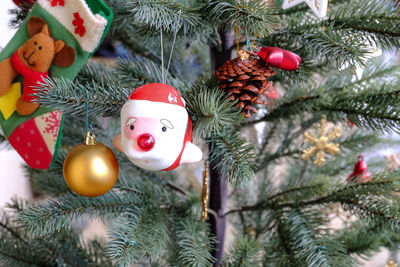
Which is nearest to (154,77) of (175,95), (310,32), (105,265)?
(175,95)

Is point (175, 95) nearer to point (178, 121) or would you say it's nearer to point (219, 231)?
point (178, 121)

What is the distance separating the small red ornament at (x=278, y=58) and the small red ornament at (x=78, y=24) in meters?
0.24

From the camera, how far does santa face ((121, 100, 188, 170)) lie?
364 millimetres

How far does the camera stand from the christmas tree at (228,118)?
39 centimetres

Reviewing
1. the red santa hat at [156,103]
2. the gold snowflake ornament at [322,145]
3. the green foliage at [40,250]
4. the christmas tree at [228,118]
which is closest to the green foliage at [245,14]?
the christmas tree at [228,118]

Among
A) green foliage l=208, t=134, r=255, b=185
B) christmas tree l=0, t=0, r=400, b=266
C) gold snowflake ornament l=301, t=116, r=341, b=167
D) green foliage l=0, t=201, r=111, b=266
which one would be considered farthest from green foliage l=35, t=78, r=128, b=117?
gold snowflake ornament l=301, t=116, r=341, b=167

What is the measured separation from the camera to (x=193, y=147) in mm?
401

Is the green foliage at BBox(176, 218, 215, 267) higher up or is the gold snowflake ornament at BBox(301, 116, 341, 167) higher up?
the gold snowflake ornament at BBox(301, 116, 341, 167)

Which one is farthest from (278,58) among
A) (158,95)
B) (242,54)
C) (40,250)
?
(40,250)

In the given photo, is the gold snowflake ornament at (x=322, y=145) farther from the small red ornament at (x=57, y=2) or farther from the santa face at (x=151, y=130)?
the small red ornament at (x=57, y=2)

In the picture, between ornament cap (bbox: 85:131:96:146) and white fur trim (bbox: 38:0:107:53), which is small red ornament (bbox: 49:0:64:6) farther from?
ornament cap (bbox: 85:131:96:146)

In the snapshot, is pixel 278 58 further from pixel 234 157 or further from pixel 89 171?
pixel 89 171

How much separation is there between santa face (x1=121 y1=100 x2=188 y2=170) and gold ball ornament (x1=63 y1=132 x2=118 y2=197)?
0.22 ft

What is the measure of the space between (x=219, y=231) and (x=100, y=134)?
283 millimetres
